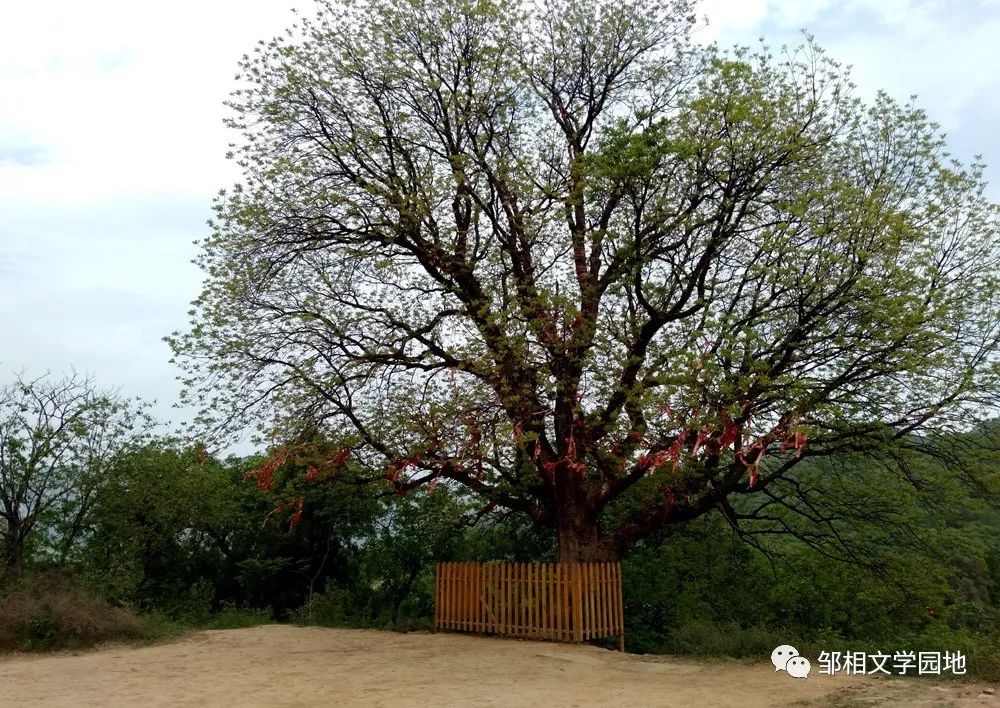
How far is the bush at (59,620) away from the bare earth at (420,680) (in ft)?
1.92

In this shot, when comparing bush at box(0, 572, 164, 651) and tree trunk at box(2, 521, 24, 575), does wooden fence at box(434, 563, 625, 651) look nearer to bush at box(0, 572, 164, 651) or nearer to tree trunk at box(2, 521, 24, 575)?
bush at box(0, 572, 164, 651)

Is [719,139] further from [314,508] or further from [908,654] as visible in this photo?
[314,508]

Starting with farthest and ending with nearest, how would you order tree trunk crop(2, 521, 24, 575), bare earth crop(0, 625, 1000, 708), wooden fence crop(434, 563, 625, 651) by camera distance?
tree trunk crop(2, 521, 24, 575) → wooden fence crop(434, 563, 625, 651) → bare earth crop(0, 625, 1000, 708)

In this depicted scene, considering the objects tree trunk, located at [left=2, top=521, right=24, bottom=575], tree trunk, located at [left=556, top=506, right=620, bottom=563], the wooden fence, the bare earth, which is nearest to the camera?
the bare earth

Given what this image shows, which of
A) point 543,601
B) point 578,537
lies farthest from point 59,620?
point 578,537

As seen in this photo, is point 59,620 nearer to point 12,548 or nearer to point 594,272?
point 12,548

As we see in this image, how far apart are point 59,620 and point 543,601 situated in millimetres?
8638

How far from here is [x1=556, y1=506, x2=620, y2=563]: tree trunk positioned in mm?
16375

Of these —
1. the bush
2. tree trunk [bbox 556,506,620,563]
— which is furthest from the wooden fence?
the bush

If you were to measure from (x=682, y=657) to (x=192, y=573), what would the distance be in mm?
13736

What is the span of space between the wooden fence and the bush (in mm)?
6099

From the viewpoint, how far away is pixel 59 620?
15.0 m

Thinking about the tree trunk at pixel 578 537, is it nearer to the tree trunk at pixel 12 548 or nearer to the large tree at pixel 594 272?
the large tree at pixel 594 272

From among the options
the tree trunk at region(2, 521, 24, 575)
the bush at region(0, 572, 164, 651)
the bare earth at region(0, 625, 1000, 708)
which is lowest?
the bare earth at region(0, 625, 1000, 708)
